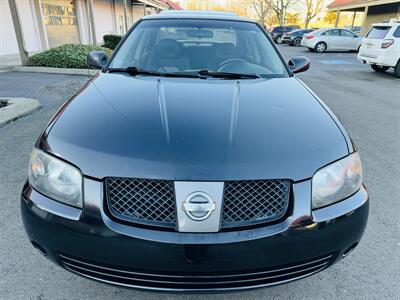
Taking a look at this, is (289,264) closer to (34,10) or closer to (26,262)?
(26,262)

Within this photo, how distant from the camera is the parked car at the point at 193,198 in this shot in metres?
1.35

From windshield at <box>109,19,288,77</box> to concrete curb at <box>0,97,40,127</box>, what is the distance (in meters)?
2.73

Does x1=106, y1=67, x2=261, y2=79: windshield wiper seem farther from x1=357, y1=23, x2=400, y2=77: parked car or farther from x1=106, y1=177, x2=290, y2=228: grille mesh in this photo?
x1=357, y1=23, x2=400, y2=77: parked car

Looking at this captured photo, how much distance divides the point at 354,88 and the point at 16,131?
26.1ft

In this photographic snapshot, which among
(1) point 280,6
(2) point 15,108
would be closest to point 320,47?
(2) point 15,108

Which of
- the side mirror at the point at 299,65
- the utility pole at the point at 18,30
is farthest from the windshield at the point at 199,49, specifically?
the utility pole at the point at 18,30

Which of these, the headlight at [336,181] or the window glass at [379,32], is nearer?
the headlight at [336,181]

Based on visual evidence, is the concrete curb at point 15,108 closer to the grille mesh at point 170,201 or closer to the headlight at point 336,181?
the grille mesh at point 170,201

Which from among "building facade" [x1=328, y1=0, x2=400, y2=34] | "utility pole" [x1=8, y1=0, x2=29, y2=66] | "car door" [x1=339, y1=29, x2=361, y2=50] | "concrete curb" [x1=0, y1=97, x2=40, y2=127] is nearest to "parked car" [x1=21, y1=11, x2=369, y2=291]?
"concrete curb" [x1=0, y1=97, x2=40, y2=127]

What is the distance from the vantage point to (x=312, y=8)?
44969 millimetres

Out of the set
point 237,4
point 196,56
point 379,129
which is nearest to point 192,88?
point 196,56

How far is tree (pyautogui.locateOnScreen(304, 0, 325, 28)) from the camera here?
145 feet

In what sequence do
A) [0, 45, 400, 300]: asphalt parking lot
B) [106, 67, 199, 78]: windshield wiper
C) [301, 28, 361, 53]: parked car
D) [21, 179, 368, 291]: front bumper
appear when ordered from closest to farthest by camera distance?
[21, 179, 368, 291]: front bumper → [0, 45, 400, 300]: asphalt parking lot → [106, 67, 199, 78]: windshield wiper → [301, 28, 361, 53]: parked car

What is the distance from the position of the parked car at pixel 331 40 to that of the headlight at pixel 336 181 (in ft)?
65.1
